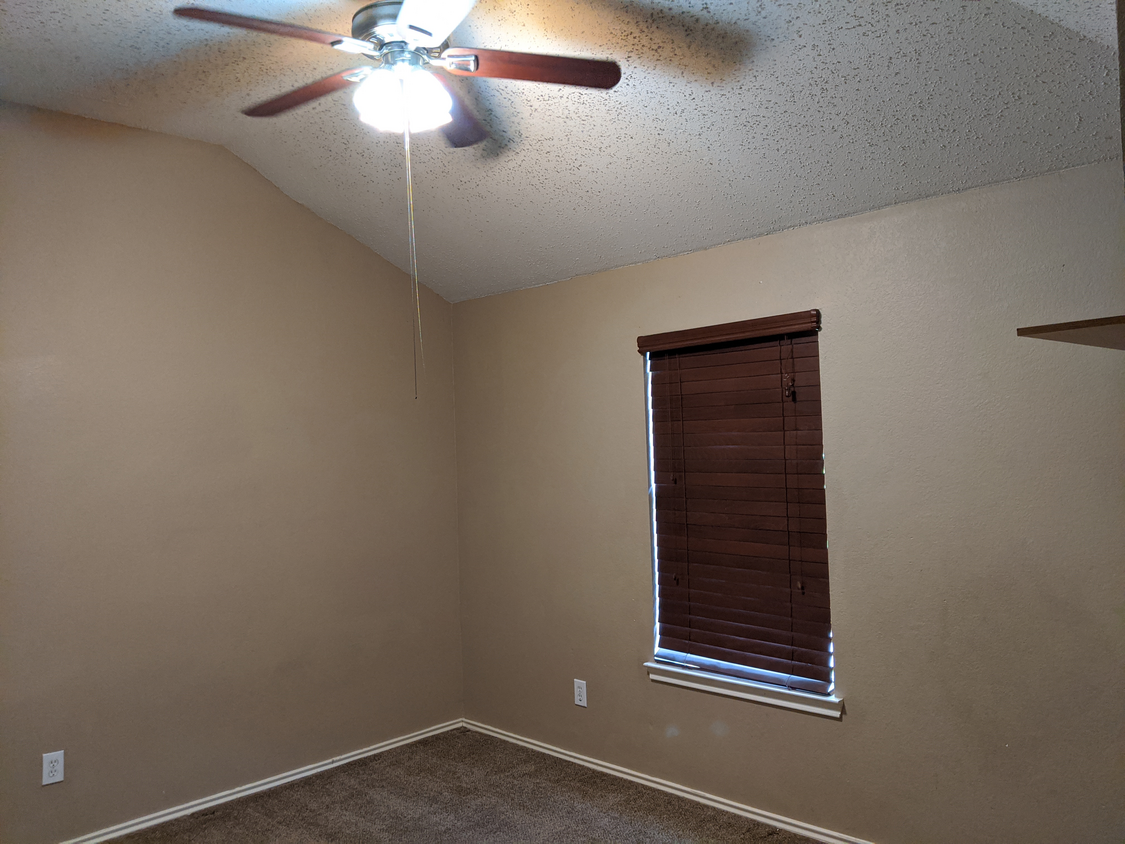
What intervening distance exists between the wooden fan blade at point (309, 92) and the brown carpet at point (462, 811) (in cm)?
248

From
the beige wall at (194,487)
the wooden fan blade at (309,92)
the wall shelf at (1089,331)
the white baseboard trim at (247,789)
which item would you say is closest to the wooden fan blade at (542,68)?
the wooden fan blade at (309,92)

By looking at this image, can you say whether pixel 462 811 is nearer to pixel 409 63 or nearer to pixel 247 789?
pixel 247 789

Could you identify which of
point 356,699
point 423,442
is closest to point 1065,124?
point 423,442

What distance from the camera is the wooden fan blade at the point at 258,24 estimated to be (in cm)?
174

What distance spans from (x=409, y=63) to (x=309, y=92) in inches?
12.6

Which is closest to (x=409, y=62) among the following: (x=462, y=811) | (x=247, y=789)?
(x=462, y=811)

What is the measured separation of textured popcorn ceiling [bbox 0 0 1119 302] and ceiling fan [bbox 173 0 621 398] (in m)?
0.35

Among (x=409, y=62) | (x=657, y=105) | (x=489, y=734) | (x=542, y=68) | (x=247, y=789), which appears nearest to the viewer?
(x=542, y=68)

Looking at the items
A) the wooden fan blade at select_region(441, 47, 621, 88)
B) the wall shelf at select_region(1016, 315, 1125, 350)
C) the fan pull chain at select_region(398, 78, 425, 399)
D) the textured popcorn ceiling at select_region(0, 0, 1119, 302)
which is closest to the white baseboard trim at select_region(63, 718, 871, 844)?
the fan pull chain at select_region(398, 78, 425, 399)

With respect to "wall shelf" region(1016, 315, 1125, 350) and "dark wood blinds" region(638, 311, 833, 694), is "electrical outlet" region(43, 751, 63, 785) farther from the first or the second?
"wall shelf" region(1016, 315, 1125, 350)

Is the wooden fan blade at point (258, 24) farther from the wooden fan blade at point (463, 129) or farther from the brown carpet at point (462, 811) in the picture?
the brown carpet at point (462, 811)

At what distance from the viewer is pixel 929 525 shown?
2596 mm

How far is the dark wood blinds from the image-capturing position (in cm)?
290

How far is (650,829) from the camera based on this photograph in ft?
9.67
